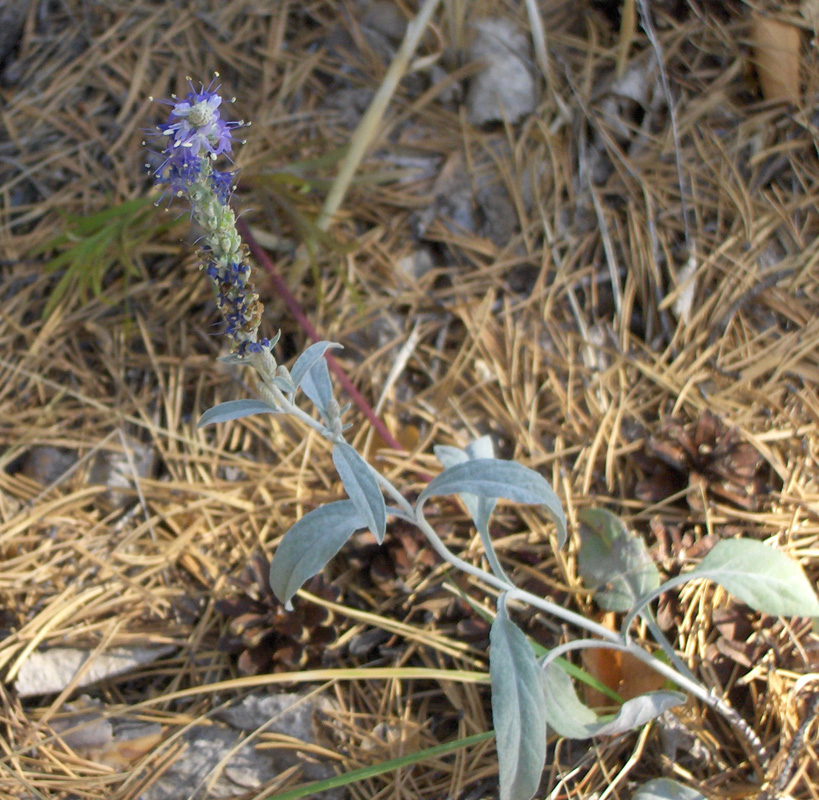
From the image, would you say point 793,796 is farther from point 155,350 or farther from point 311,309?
point 155,350

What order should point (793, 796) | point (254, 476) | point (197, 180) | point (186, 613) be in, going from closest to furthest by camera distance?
point (197, 180) → point (793, 796) → point (186, 613) → point (254, 476)

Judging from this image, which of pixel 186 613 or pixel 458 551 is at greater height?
pixel 458 551

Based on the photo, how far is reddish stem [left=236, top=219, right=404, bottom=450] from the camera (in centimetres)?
213

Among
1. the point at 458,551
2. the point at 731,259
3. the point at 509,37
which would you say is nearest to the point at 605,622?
the point at 458,551

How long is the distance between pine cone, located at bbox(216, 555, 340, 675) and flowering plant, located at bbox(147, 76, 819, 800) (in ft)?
1.10

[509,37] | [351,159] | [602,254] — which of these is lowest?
[602,254]

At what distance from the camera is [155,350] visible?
91.9 inches

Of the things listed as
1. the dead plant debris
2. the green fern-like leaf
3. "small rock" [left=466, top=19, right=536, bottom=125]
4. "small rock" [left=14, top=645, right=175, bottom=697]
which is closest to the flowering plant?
the dead plant debris

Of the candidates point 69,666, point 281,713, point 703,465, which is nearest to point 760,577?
point 703,465

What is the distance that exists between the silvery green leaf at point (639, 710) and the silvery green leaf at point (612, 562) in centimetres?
26

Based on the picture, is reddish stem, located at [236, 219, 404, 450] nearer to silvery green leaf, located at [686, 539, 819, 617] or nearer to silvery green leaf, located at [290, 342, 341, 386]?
silvery green leaf, located at [290, 342, 341, 386]

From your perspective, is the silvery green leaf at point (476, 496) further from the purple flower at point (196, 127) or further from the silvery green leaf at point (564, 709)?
the purple flower at point (196, 127)

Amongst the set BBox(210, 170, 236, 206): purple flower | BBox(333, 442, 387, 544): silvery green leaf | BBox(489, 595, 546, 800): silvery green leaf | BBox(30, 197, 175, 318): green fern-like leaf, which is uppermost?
BBox(210, 170, 236, 206): purple flower

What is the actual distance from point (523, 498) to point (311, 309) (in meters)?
1.18
